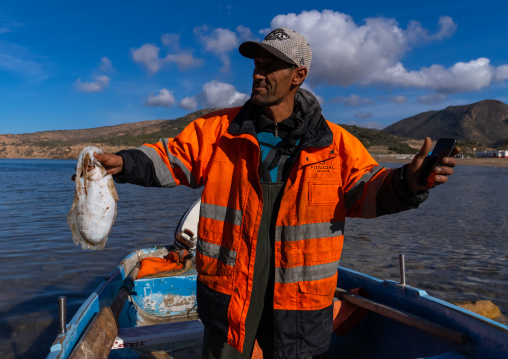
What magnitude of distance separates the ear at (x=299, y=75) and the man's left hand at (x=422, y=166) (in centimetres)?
83

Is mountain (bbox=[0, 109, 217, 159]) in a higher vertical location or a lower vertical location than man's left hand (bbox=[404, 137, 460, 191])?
higher

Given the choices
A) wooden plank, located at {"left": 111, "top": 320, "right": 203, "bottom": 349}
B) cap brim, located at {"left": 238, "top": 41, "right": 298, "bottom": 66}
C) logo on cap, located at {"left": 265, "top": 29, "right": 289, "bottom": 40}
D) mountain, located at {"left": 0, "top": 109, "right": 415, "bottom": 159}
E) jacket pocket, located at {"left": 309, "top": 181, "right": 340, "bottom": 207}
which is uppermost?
mountain, located at {"left": 0, "top": 109, "right": 415, "bottom": 159}

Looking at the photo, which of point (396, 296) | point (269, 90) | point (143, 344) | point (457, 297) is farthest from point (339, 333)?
point (457, 297)

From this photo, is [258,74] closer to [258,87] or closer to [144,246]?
[258,87]

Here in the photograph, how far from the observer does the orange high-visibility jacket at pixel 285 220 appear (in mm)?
2098

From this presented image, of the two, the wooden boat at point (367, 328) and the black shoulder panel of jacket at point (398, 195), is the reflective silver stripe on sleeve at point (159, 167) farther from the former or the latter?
the wooden boat at point (367, 328)

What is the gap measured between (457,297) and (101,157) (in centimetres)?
723

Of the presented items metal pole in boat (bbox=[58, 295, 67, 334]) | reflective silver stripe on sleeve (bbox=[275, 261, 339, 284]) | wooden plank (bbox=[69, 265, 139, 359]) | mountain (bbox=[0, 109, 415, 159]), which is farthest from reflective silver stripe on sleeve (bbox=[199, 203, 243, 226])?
mountain (bbox=[0, 109, 415, 159])

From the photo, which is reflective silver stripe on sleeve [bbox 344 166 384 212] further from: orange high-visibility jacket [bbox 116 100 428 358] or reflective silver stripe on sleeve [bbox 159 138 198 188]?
reflective silver stripe on sleeve [bbox 159 138 198 188]

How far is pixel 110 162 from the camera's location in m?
2.10

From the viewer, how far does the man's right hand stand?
2092 mm

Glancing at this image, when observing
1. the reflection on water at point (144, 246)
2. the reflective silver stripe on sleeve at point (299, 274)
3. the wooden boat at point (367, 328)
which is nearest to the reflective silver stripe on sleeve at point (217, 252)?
the reflective silver stripe on sleeve at point (299, 274)

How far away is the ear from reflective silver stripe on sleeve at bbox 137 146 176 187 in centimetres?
91

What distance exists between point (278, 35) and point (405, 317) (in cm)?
266
